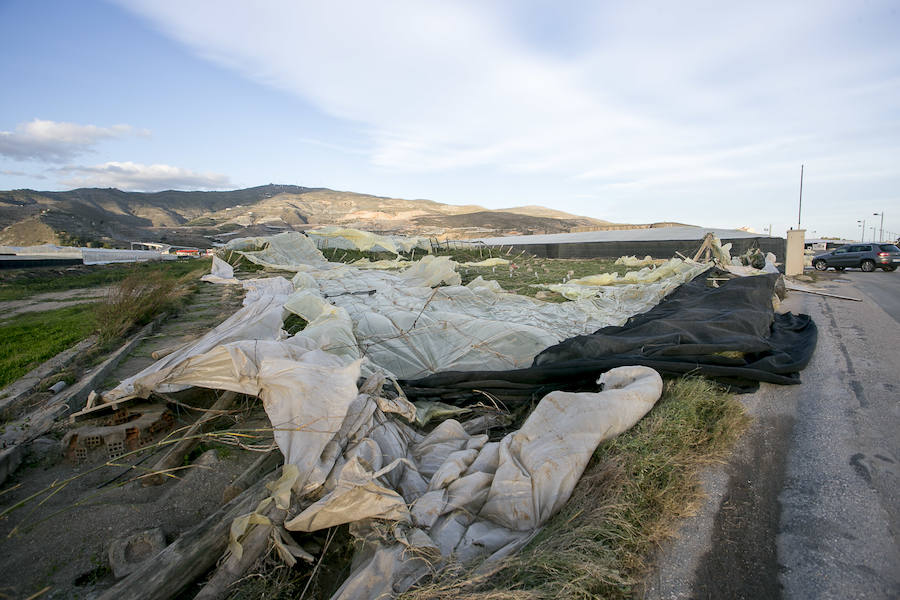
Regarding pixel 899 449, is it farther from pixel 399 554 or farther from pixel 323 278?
pixel 323 278

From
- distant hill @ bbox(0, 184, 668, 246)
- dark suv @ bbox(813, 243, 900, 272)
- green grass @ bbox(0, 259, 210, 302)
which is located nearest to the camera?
green grass @ bbox(0, 259, 210, 302)

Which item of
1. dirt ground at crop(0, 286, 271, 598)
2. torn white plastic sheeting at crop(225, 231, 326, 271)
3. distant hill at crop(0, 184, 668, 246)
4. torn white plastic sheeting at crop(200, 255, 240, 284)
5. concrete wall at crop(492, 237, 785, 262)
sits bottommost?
dirt ground at crop(0, 286, 271, 598)

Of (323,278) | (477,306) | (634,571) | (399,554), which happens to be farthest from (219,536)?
(323,278)

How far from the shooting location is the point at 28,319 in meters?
8.84

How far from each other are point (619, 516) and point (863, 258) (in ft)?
73.8

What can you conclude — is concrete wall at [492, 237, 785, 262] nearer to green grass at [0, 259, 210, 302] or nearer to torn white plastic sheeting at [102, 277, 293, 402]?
torn white plastic sheeting at [102, 277, 293, 402]

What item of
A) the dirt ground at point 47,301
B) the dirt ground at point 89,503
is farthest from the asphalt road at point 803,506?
the dirt ground at point 47,301

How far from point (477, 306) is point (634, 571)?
588cm

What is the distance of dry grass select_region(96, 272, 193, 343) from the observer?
21.7 feet

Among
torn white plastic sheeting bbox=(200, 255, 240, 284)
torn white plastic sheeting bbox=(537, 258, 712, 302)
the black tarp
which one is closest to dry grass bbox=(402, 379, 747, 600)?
the black tarp

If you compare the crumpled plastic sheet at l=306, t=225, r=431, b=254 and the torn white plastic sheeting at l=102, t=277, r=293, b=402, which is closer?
the torn white plastic sheeting at l=102, t=277, r=293, b=402

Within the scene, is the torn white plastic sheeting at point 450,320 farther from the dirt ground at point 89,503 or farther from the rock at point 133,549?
the rock at point 133,549

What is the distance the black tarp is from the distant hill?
3610cm

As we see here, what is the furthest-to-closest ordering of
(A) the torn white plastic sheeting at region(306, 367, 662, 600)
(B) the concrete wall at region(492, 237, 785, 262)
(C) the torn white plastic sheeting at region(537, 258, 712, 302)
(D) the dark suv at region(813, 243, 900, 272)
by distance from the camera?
(B) the concrete wall at region(492, 237, 785, 262)
(D) the dark suv at region(813, 243, 900, 272)
(C) the torn white plastic sheeting at region(537, 258, 712, 302)
(A) the torn white plastic sheeting at region(306, 367, 662, 600)
